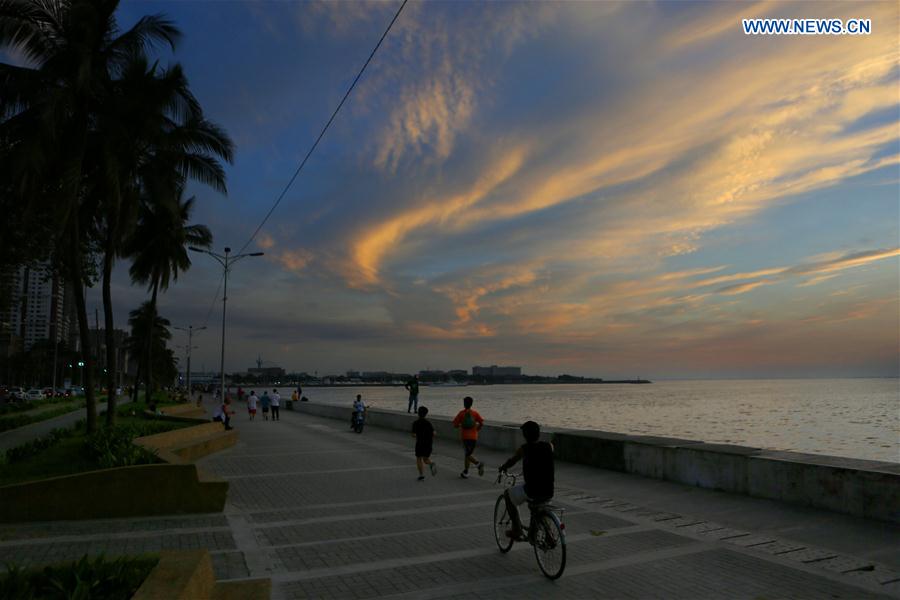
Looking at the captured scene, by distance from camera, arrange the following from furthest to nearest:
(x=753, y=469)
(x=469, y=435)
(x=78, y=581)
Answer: (x=469, y=435) → (x=753, y=469) → (x=78, y=581)

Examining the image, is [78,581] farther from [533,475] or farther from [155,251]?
[155,251]

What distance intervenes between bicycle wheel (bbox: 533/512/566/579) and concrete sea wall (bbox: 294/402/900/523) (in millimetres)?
4758

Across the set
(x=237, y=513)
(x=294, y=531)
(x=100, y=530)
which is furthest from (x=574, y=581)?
(x=100, y=530)

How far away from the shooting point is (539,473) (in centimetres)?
650

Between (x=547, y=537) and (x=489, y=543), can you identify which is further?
(x=489, y=543)

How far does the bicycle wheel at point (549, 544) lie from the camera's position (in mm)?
6027

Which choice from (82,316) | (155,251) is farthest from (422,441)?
(155,251)

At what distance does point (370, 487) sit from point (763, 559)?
716cm

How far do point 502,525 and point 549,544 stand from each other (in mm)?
1096

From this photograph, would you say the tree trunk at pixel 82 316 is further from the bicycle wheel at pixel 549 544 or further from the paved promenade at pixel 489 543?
the bicycle wheel at pixel 549 544

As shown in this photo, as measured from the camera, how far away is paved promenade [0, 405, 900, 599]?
5.94 metres

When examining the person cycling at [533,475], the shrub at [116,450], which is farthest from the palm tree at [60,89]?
the person cycling at [533,475]

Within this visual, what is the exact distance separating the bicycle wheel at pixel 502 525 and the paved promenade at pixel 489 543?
139 millimetres

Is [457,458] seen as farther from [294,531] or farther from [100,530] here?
[100,530]
